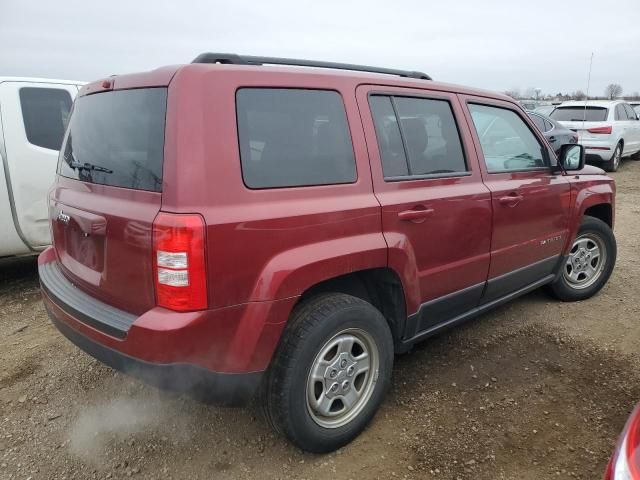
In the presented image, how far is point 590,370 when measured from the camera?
3.23 m

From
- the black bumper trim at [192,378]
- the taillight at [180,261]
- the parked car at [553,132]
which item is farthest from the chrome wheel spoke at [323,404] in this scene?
the parked car at [553,132]

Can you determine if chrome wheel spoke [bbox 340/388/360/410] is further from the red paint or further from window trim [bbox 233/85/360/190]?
window trim [bbox 233/85/360/190]

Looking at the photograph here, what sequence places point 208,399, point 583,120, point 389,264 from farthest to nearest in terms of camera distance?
point 583,120 < point 389,264 < point 208,399

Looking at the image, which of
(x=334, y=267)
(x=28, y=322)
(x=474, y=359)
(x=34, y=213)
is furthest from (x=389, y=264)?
(x=34, y=213)

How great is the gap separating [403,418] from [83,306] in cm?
176

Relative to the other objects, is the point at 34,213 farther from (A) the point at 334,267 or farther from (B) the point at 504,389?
(B) the point at 504,389

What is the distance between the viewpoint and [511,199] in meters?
3.24

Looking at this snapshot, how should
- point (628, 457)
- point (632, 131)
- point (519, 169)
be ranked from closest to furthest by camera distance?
point (628, 457), point (519, 169), point (632, 131)

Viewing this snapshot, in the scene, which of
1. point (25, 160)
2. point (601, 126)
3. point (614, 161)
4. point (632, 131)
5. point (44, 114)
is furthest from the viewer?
point (632, 131)

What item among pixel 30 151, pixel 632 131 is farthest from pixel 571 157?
pixel 632 131

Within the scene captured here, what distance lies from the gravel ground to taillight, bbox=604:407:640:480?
2.77ft

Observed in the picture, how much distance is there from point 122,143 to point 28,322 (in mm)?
2509

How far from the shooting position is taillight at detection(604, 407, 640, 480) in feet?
4.78

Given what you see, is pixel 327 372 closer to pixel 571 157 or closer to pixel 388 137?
pixel 388 137
